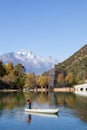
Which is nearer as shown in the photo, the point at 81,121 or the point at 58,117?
the point at 81,121

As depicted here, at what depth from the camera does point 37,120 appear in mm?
68688

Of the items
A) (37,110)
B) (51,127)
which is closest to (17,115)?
(37,110)

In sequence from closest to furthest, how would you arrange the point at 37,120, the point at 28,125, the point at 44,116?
1. the point at 28,125
2. the point at 37,120
3. the point at 44,116

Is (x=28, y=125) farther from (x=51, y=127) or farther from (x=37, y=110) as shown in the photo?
(x=37, y=110)

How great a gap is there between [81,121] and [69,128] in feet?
25.8

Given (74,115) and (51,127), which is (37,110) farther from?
(51,127)

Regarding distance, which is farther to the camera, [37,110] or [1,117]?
[37,110]

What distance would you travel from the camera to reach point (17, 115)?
76.3 m

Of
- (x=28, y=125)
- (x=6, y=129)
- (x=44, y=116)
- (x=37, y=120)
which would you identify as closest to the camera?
(x=6, y=129)

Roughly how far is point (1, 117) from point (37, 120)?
7.58 meters

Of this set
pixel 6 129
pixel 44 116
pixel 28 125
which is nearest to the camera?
pixel 6 129

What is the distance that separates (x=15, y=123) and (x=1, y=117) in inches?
345

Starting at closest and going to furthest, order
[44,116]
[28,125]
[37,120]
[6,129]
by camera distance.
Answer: [6,129]
[28,125]
[37,120]
[44,116]

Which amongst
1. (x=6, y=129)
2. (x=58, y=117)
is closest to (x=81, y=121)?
(x=58, y=117)
